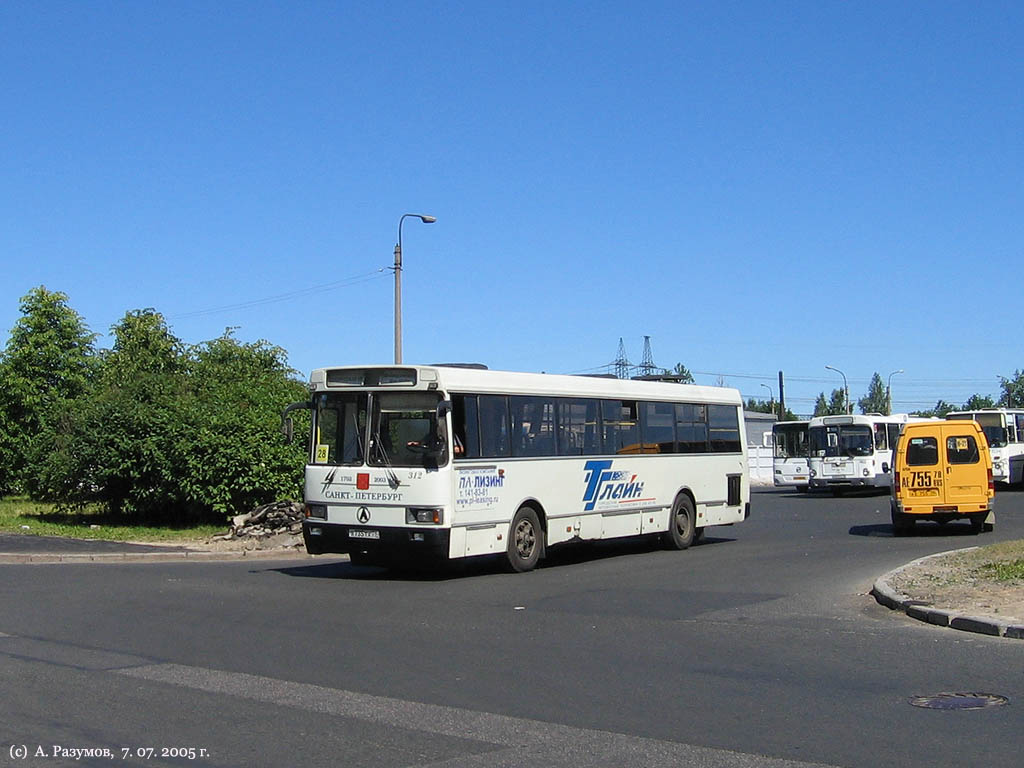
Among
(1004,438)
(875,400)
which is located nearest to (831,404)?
(875,400)

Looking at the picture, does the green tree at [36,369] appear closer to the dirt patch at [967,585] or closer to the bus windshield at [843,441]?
the bus windshield at [843,441]

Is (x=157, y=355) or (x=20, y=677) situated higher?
(x=157, y=355)

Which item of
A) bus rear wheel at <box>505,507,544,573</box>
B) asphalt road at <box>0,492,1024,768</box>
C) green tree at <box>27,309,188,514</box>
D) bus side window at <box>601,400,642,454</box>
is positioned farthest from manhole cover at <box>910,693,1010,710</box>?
green tree at <box>27,309,188,514</box>

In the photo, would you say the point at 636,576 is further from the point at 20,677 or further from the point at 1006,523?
the point at 1006,523

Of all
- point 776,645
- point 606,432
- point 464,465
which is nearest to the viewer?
point 776,645

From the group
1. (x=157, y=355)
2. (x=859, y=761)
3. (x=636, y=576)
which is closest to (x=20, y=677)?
(x=859, y=761)

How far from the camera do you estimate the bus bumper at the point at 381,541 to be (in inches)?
632

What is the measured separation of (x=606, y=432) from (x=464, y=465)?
433 cm

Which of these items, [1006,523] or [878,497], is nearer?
[1006,523]

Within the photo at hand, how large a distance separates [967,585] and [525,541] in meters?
6.48

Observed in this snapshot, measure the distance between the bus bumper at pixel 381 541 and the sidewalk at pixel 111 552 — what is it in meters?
4.32

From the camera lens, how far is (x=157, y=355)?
161ft

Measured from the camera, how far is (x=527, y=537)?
18.0 m

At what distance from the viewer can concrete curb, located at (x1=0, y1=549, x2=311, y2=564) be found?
20.0 m
